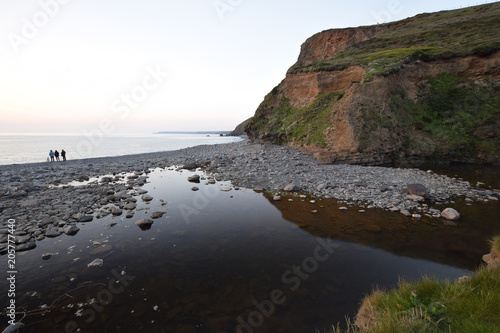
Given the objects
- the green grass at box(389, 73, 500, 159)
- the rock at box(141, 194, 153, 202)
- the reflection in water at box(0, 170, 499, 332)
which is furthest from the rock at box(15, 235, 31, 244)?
the green grass at box(389, 73, 500, 159)

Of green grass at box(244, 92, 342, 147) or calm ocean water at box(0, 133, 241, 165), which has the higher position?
green grass at box(244, 92, 342, 147)

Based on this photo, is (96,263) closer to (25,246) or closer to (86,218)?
(25,246)

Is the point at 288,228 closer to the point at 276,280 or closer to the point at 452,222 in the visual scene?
the point at 276,280

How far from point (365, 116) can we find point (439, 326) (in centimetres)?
2274

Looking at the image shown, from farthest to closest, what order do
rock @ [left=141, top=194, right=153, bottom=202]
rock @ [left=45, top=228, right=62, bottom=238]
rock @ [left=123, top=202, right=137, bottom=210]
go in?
1. rock @ [left=141, top=194, right=153, bottom=202]
2. rock @ [left=123, top=202, right=137, bottom=210]
3. rock @ [left=45, top=228, right=62, bottom=238]

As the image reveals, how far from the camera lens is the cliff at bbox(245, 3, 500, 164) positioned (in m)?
22.2

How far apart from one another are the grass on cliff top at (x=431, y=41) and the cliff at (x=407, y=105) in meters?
0.15

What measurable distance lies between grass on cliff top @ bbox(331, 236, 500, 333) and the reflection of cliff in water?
2.85 m

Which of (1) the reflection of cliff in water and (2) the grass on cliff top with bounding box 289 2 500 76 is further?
(2) the grass on cliff top with bounding box 289 2 500 76

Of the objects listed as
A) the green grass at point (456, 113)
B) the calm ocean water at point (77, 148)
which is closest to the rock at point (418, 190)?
the green grass at point (456, 113)

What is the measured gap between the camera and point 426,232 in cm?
845

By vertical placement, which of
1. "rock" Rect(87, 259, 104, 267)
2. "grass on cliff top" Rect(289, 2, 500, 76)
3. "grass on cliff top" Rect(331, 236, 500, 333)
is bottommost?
"rock" Rect(87, 259, 104, 267)

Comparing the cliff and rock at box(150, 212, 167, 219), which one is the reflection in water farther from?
A: the cliff

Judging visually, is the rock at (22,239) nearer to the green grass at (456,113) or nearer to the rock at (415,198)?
the rock at (415,198)
